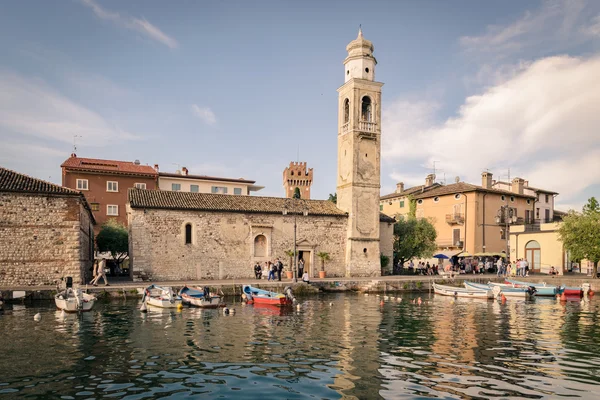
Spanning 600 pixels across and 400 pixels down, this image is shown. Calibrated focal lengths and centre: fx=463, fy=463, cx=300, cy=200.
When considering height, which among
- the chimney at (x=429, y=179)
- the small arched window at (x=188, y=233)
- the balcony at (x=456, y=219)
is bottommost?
the small arched window at (x=188, y=233)

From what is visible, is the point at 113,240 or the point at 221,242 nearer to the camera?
the point at 221,242

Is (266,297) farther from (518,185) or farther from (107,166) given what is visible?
A: (518,185)

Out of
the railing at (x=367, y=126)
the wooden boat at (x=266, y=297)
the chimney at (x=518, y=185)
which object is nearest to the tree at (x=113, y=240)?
the wooden boat at (x=266, y=297)

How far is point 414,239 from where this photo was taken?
1650 inches

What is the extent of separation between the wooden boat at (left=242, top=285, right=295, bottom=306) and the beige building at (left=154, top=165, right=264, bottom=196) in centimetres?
3489

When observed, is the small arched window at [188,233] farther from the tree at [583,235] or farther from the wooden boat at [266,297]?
the tree at [583,235]

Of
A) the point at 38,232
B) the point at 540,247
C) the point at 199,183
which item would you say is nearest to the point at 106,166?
the point at 199,183

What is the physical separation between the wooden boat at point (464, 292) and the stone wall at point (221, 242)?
8.75m

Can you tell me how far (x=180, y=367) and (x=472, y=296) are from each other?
2276 centimetres

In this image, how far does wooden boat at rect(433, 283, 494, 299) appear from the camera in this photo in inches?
1148

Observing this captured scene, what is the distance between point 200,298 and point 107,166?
37.6m

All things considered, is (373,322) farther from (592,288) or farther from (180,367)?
(592,288)

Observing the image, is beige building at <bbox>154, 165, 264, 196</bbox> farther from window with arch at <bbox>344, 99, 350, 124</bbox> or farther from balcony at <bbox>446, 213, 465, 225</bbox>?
balcony at <bbox>446, 213, 465, 225</bbox>

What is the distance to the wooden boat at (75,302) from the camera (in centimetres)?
2061
